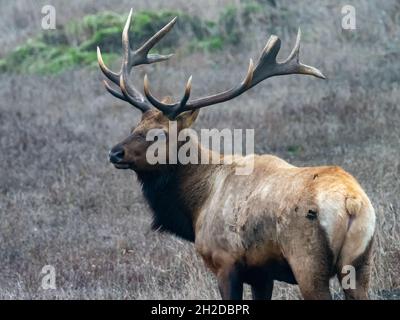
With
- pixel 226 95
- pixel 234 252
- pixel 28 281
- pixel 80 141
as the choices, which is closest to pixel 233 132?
pixel 80 141

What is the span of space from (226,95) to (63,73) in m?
12.3

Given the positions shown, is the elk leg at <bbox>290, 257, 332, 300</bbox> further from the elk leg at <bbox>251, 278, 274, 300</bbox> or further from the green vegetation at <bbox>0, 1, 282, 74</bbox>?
the green vegetation at <bbox>0, 1, 282, 74</bbox>

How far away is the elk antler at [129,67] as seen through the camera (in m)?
7.71

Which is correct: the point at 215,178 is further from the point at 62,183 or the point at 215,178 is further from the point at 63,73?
the point at 63,73

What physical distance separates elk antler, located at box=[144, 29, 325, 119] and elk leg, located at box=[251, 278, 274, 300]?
4.91 ft

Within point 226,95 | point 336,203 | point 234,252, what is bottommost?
point 234,252

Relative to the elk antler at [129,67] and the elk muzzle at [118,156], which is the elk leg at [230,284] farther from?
the elk antler at [129,67]

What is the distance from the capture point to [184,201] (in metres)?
7.45

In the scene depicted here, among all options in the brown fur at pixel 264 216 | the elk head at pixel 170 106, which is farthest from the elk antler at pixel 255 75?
the brown fur at pixel 264 216

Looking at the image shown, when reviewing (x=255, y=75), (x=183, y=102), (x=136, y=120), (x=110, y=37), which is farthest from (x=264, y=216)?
(x=110, y=37)

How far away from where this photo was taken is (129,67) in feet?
27.8

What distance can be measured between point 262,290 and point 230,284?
347 mm

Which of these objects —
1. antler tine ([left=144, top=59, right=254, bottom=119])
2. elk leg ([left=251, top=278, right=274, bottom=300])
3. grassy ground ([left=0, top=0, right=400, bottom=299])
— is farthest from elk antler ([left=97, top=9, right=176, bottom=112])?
elk leg ([left=251, top=278, right=274, bottom=300])

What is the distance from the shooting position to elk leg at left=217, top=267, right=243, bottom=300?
6602 millimetres
